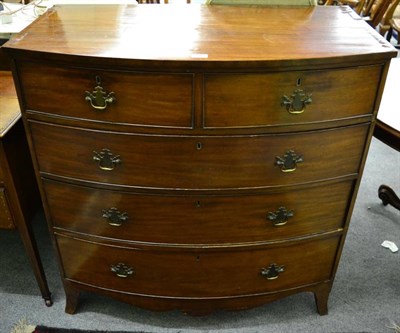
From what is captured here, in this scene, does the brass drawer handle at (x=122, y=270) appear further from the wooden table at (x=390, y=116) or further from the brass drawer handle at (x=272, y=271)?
the wooden table at (x=390, y=116)

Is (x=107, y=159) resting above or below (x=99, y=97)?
below

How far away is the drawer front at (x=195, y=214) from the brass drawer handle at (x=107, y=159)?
0.31ft

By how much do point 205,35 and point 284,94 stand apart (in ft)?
0.94

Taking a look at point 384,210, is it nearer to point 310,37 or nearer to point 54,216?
point 310,37

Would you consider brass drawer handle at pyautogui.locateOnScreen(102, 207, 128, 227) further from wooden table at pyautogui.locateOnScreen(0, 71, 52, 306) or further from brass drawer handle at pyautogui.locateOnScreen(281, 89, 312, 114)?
brass drawer handle at pyautogui.locateOnScreen(281, 89, 312, 114)

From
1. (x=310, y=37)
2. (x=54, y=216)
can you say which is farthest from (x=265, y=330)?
(x=310, y=37)

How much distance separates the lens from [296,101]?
1061 mm

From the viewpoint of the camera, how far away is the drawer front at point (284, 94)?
1023mm

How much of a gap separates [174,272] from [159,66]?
70 cm

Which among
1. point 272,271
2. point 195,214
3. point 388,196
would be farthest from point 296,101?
point 388,196

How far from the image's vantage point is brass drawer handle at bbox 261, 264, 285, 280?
4.55ft

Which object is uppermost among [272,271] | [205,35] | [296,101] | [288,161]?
[205,35]

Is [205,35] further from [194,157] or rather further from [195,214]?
[195,214]

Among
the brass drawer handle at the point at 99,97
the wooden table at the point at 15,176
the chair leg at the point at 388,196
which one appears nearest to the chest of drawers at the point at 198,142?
the brass drawer handle at the point at 99,97
